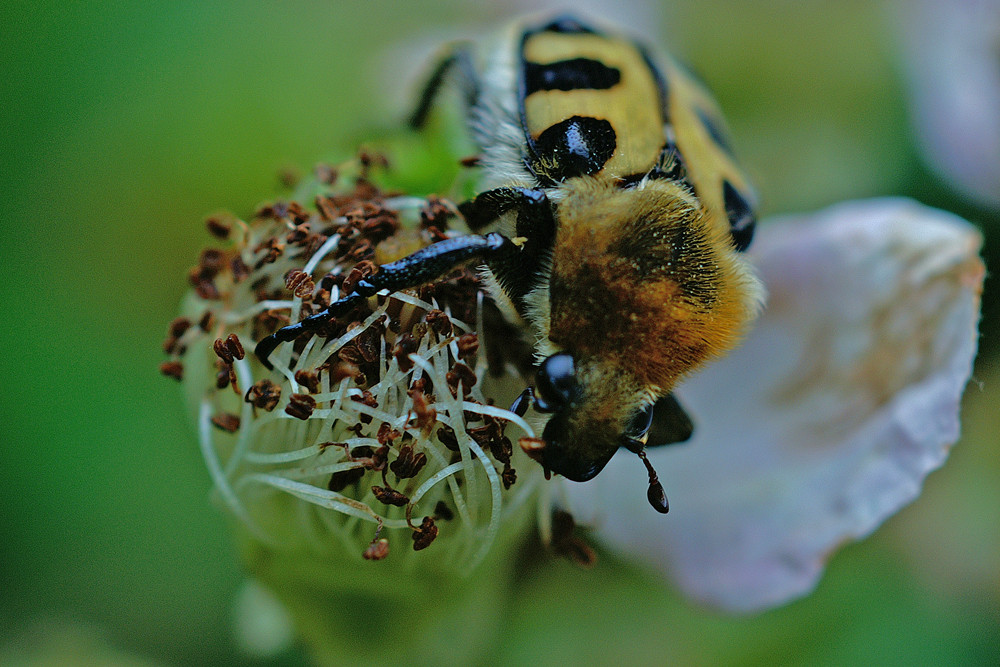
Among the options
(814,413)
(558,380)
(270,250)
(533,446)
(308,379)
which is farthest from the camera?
(814,413)

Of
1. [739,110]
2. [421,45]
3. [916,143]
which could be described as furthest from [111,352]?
[916,143]

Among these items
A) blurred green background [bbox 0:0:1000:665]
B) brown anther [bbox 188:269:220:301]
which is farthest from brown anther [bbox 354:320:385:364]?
blurred green background [bbox 0:0:1000:665]

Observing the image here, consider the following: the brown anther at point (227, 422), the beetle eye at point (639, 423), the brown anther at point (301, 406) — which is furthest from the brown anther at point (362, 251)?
the beetle eye at point (639, 423)

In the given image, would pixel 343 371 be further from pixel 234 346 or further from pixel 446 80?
pixel 446 80

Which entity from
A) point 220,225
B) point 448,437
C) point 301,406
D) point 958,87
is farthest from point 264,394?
point 958,87

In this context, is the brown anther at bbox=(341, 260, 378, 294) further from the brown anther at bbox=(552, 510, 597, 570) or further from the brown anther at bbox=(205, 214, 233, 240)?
the brown anther at bbox=(552, 510, 597, 570)
